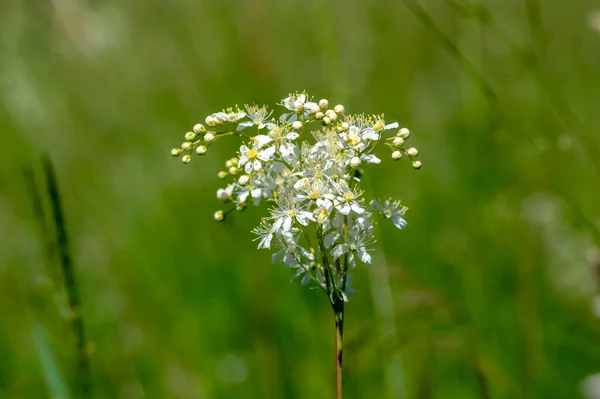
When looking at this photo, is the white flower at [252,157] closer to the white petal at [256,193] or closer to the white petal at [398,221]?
the white petal at [256,193]

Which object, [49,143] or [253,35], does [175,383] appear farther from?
[49,143]

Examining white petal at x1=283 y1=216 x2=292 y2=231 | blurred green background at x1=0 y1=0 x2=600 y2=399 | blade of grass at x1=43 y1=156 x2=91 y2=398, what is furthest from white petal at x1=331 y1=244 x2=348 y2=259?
blade of grass at x1=43 y1=156 x2=91 y2=398

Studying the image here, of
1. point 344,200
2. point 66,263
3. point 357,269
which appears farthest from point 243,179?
point 357,269

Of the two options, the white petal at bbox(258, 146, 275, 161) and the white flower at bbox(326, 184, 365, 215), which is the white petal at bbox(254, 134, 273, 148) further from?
the white flower at bbox(326, 184, 365, 215)

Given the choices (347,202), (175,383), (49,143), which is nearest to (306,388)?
(175,383)

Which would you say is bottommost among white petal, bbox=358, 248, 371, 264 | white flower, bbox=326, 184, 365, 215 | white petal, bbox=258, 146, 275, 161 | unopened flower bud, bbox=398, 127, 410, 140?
white petal, bbox=358, 248, 371, 264

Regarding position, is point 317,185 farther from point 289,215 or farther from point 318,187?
point 289,215

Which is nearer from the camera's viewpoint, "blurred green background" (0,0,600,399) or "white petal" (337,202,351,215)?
"white petal" (337,202,351,215)

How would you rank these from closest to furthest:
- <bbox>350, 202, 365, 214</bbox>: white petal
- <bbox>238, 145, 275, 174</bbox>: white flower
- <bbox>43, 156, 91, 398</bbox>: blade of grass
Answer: <bbox>350, 202, 365, 214</bbox>: white petal < <bbox>238, 145, 275, 174</bbox>: white flower < <bbox>43, 156, 91, 398</bbox>: blade of grass

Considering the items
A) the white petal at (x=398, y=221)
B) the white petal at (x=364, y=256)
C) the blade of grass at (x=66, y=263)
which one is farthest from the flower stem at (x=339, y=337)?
the blade of grass at (x=66, y=263)

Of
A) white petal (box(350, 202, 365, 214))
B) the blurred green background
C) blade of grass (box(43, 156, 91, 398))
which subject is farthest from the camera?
the blurred green background
